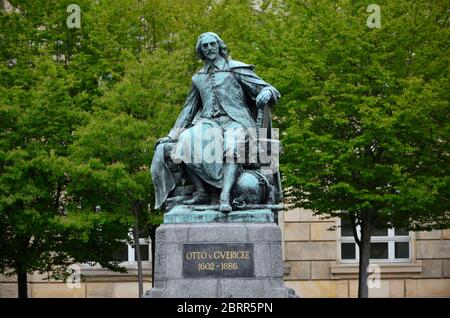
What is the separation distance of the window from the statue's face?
14976mm

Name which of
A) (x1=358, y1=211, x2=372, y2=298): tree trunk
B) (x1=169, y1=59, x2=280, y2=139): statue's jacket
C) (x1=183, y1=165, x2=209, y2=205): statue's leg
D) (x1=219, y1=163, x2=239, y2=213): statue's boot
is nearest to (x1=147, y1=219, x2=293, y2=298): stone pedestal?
(x1=219, y1=163, x2=239, y2=213): statue's boot

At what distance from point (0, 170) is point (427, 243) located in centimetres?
1322

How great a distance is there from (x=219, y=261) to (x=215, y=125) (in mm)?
2162

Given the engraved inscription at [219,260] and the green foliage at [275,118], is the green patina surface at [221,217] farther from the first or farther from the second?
the green foliage at [275,118]

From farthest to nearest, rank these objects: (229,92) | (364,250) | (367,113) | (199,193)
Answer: (364,250) < (367,113) < (229,92) < (199,193)

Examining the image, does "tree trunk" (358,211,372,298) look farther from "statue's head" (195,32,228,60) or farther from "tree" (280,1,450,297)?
"statue's head" (195,32,228,60)

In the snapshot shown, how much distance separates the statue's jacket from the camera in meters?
15.2

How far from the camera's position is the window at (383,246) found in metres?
29.5

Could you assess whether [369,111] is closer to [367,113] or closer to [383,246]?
[367,113]

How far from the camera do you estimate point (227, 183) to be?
47.0 feet

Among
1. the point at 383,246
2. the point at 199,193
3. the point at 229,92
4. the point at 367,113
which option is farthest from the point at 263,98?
the point at 383,246

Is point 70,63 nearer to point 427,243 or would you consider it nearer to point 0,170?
point 0,170
